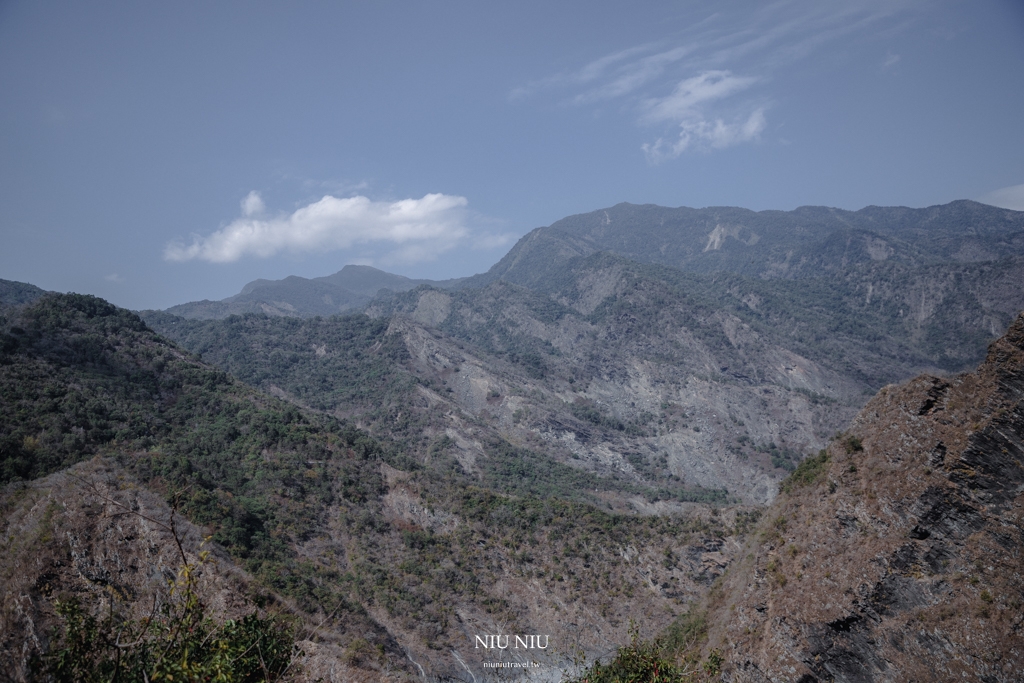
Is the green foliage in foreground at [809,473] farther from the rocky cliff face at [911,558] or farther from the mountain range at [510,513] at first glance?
the rocky cliff face at [911,558]

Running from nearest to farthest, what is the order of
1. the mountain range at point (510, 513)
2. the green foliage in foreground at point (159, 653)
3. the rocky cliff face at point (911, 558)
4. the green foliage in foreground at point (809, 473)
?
1. the green foliage in foreground at point (159, 653)
2. the rocky cliff face at point (911, 558)
3. the mountain range at point (510, 513)
4. the green foliage in foreground at point (809, 473)

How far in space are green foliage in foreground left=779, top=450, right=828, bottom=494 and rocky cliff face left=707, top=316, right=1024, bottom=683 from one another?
103 cm

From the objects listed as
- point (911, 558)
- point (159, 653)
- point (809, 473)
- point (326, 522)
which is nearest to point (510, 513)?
point (326, 522)

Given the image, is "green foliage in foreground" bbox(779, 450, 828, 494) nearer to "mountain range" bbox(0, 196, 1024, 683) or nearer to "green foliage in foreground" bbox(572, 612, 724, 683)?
"mountain range" bbox(0, 196, 1024, 683)

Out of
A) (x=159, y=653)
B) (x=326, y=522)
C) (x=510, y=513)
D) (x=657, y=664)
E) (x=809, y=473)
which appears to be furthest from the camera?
(x=510, y=513)

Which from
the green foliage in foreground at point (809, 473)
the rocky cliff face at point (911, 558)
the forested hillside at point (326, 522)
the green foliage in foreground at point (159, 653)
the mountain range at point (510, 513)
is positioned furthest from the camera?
the forested hillside at point (326, 522)

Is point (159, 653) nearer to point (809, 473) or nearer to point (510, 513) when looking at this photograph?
point (809, 473)

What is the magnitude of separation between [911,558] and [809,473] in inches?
241

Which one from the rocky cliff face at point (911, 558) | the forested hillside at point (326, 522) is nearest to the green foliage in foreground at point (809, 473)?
the rocky cliff face at point (911, 558)

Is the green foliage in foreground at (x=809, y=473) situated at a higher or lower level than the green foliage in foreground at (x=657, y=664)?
higher

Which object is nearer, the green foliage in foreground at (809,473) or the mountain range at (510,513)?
the mountain range at (510,513)

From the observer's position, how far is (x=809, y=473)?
23.0 meters

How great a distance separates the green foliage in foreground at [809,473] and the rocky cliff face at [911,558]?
1026 millimetres

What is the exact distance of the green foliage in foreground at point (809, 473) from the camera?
22.3m
